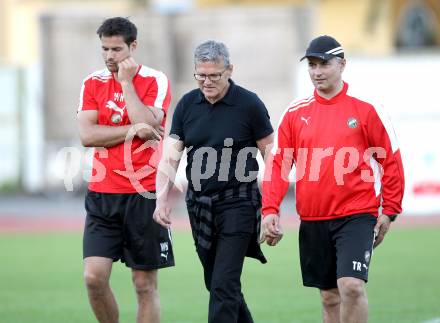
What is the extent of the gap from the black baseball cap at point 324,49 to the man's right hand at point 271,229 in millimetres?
1189

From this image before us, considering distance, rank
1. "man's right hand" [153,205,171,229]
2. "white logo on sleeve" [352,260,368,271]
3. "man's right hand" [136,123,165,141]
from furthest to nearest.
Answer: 1. "man's right hand" [136,123,165,141]
2. "man's right hand" [153,205,171,229]
3. "white logo on sleeve" [352,260,368,271]

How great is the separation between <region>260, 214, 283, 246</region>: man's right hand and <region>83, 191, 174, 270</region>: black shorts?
0.99m

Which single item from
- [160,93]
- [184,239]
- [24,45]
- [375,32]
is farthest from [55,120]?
[160,93]

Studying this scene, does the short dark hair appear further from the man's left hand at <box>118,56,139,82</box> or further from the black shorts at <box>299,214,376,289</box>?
the black shorts at <box>299,214,376,289</box>

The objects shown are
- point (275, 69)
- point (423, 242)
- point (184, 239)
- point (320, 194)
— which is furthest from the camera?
point (275, 69)

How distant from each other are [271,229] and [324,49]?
4.40ft

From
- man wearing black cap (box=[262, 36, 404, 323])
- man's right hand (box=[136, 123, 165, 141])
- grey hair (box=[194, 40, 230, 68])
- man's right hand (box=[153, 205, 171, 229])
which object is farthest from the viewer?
man's right hand (box=[136, 123, 165, 141])

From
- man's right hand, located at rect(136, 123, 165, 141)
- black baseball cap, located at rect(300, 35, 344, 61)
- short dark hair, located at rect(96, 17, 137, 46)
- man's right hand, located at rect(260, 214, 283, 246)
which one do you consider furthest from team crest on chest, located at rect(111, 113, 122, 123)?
black baseball cap, located at rect(300, 35, 344, 61)

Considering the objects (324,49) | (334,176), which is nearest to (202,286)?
(334,176)

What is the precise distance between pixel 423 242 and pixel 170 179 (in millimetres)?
10291

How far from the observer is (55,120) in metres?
32.4

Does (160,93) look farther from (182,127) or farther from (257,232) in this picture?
(257,232)

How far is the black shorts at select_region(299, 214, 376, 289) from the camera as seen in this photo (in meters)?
7.85

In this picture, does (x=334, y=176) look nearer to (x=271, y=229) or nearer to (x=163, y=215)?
(x=271, y=229)
